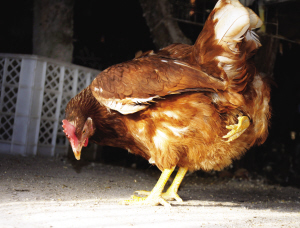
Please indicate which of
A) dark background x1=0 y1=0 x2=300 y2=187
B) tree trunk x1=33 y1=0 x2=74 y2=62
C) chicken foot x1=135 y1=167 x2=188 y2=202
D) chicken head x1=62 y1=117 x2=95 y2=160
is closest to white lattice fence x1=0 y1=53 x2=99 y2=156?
tree trunk x1=33 y1=0 x2=74 y2=62

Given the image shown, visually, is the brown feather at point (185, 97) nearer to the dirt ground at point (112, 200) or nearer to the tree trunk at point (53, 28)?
the dirt ground at point (112, 200)

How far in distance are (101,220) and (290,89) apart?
13.4 feet

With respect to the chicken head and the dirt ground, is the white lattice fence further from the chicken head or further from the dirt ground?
the chicken head

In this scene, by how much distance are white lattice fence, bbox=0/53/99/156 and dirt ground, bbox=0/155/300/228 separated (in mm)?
400

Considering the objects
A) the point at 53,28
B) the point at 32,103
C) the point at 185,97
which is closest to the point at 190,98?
the point at 185,97

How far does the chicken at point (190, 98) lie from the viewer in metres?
2.47

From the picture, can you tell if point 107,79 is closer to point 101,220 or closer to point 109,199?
point 109,199

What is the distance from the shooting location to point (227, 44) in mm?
2471

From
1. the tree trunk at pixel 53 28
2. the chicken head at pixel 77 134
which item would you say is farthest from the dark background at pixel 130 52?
the chicken head at pixel 77 134

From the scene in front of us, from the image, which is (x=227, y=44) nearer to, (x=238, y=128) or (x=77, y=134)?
(x=238, y=128)

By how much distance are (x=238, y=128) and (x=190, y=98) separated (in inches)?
18.0

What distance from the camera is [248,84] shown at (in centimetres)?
280

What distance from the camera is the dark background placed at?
4.94m

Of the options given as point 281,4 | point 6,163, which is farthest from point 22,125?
point 281,4
